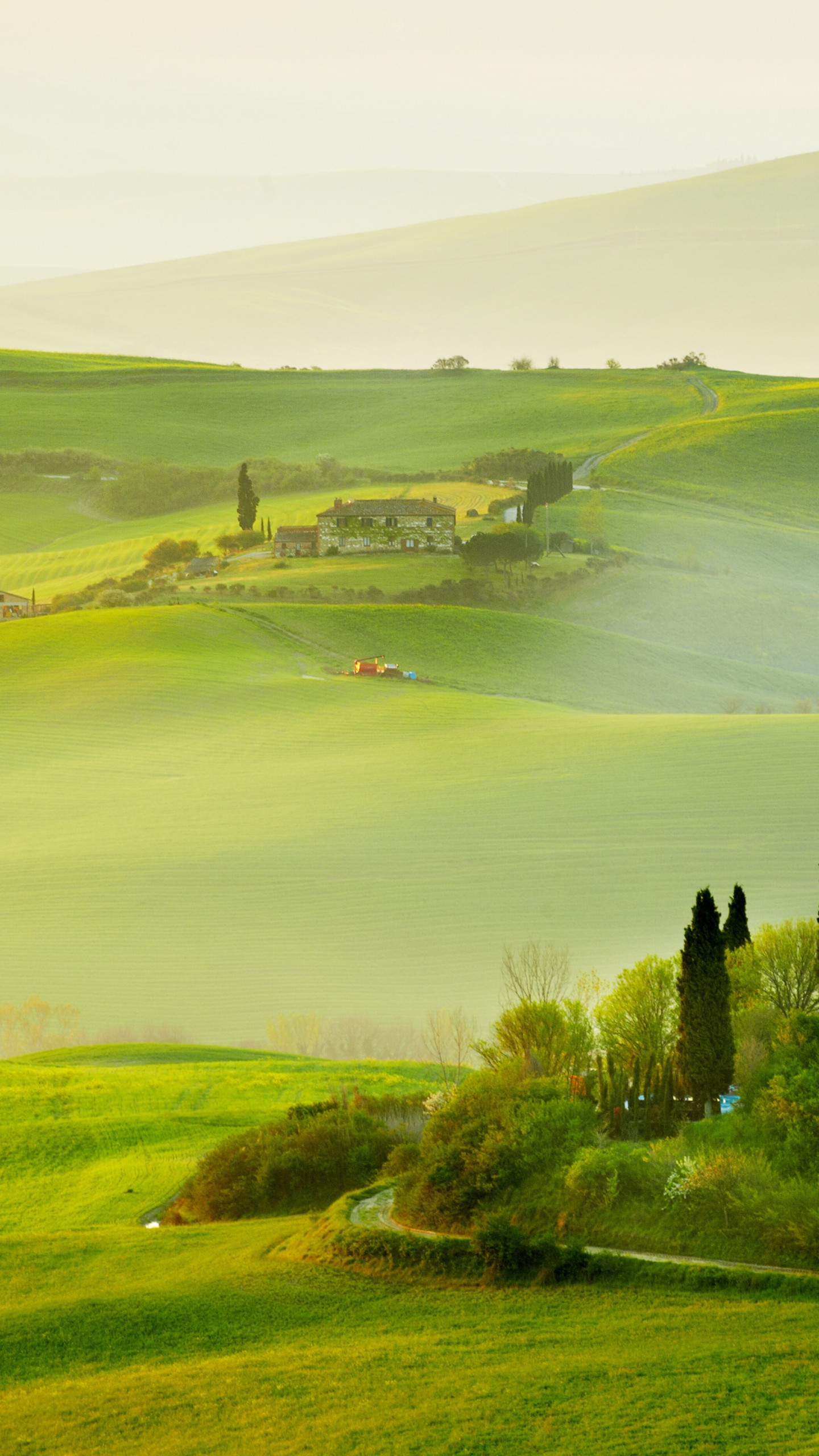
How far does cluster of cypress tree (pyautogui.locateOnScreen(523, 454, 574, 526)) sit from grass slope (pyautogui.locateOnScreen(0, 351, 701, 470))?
1819 cm

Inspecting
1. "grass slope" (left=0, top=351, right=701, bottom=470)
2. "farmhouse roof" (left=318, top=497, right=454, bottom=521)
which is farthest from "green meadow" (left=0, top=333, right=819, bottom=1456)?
"grass slope" (left=0, top=351, right=701, bottom=470)

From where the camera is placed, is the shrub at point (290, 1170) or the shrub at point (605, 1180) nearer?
the shrub at point (605, 1180)

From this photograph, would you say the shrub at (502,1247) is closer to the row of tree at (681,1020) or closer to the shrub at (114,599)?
the row of tree at (681,1020)

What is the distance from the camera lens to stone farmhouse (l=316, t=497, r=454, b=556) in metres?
97.0

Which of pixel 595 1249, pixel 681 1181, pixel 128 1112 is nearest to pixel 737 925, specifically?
pixel 681 1181

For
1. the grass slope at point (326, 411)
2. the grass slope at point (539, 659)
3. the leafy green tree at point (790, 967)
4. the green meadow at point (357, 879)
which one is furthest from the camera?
the grass slope at point (326, 411)

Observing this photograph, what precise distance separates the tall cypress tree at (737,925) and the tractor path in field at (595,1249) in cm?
852

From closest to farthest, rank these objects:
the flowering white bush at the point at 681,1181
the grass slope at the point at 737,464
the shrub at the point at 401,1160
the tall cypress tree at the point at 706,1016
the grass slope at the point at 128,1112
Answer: the flowering white bush at the point at 681,1181
the shrub at the point at 401,1160
the tall cypress tree at the point at 706,1016
the grass slope at the point at 128,1112
the grass slope at the point at 737,464

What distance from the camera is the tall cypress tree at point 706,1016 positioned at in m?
24.2

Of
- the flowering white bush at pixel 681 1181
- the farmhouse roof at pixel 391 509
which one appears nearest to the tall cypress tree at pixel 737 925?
the flowering white bush at pixel 681 1181

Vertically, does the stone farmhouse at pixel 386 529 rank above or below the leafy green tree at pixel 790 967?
above

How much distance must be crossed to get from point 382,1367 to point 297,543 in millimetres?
83257

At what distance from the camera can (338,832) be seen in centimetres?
5219

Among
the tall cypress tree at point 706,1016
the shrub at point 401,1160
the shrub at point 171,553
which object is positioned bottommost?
the shrub at point 401,1160
